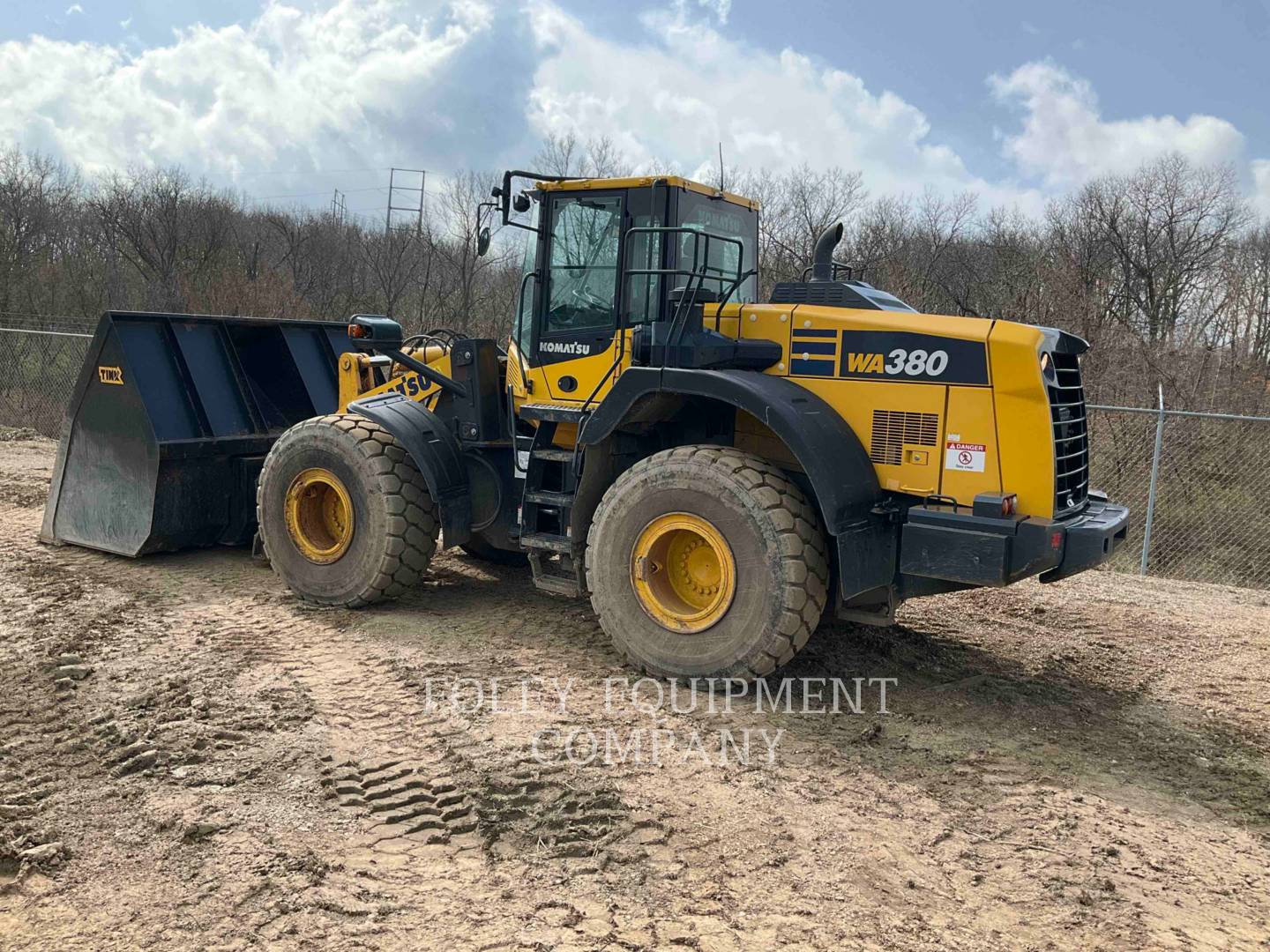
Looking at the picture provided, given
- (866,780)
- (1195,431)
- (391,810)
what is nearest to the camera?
(391,810)

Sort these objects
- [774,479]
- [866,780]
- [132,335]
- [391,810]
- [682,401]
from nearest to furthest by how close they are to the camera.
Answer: [391,810], [866,780], [774,479], [682,401], [132,335]

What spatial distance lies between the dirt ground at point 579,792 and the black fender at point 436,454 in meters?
0.58

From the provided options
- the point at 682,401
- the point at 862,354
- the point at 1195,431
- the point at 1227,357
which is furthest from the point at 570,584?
the point at 1227,357

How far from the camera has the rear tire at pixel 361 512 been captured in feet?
20.2

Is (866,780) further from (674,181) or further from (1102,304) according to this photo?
(1102,304)

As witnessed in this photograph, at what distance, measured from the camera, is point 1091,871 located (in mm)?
3539

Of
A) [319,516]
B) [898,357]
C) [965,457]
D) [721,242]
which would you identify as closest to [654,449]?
[721,242]

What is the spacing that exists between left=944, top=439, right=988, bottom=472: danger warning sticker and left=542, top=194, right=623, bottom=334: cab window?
198cm

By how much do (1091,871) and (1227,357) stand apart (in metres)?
14.9

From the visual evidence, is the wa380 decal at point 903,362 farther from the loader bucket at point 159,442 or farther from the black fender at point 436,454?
the loader bucket at point 159,442

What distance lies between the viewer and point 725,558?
497 cm

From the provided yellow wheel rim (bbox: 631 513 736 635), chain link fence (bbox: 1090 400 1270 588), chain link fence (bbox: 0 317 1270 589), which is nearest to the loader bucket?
yellow wheel rim (bbox: 631 513 736 635)

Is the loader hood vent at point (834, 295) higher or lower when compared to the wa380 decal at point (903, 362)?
higher
